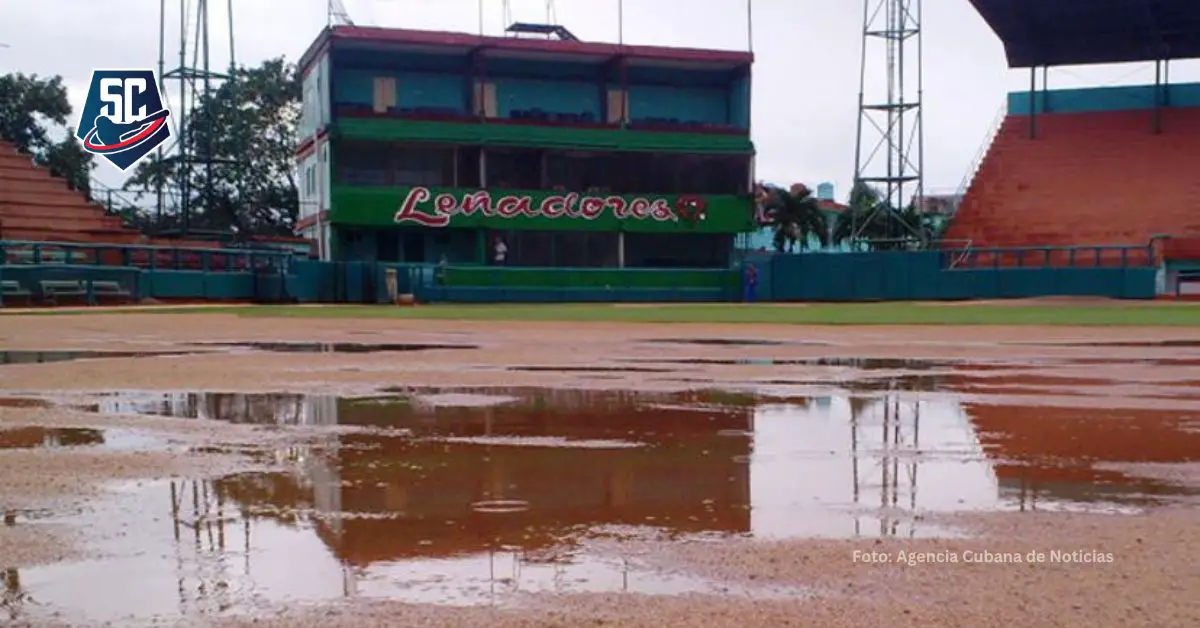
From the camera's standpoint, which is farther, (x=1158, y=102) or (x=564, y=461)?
(x=1158, y=102)

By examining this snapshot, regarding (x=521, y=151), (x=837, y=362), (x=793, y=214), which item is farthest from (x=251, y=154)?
(x=837, y=362)

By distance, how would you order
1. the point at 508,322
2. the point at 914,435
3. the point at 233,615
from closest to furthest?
A: 1. the point at 233,615
2. the point at 914,435
3. the point at 508,322

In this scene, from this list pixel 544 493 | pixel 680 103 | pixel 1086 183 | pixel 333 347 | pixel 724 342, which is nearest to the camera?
pixel 544 493

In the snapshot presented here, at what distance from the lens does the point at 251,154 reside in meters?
63.1

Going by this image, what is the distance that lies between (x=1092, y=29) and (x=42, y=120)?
48.4 metres

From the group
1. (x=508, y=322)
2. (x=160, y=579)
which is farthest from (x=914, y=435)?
(x=508, y=322)

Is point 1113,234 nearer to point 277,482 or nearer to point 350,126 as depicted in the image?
point 350,126

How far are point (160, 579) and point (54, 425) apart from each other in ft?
12.8

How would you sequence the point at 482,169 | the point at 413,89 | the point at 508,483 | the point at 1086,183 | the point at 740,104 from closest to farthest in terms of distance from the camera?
the point at 508,483
the point at 1086,183
the point at 482,169
the point at 413,89
the point at 740,104

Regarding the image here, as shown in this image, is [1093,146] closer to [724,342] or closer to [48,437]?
[724,342]

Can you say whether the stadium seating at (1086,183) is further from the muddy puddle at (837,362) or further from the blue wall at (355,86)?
the muddy puddle at (837,362)

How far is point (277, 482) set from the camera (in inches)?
204

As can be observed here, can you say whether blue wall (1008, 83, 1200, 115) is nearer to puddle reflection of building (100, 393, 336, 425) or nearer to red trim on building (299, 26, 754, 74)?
red trim on building (299, 26, 754, 74)

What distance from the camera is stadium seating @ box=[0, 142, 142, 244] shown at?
37.1m
